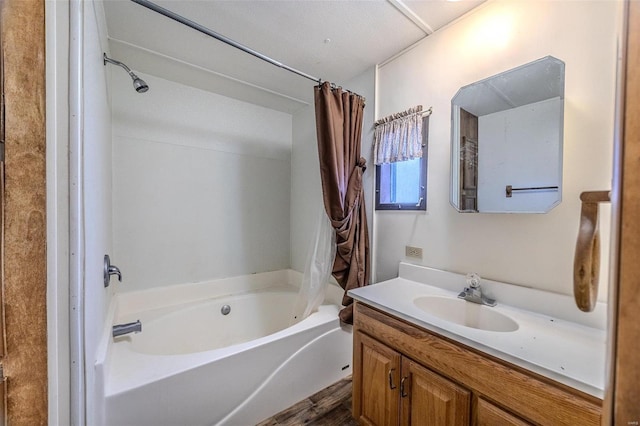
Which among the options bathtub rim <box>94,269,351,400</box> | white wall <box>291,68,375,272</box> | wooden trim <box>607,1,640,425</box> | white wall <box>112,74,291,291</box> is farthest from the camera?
white wall <box>291,68,375,272</box>

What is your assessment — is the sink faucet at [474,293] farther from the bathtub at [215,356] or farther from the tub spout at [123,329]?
the tub spout at [123,329]

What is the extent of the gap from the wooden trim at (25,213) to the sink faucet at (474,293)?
5.06 feet

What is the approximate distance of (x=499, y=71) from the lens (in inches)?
49.4

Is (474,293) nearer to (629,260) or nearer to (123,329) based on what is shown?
(629,260)

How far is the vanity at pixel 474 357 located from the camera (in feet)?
2.36

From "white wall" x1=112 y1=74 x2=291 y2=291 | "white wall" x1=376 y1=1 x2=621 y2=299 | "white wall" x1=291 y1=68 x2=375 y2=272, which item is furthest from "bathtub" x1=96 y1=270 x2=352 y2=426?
"white wall" x1=376 y1=1 x2=621 y2=299

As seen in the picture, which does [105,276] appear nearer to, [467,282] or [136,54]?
[136,54]

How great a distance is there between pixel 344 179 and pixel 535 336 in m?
1.23

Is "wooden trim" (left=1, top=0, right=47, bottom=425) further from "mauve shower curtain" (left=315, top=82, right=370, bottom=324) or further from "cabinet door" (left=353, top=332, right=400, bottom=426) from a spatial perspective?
"mauve shower curtain" (left=315, top=82, right=370, bottom=324)

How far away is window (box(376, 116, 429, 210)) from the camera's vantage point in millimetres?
1569

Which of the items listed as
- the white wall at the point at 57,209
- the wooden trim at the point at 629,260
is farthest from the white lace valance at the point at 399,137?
the white wall at the point at 57,209

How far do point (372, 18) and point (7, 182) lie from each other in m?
1.64

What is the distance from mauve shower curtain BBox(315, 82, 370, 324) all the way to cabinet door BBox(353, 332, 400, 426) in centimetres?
43

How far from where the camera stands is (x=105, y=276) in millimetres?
1248
